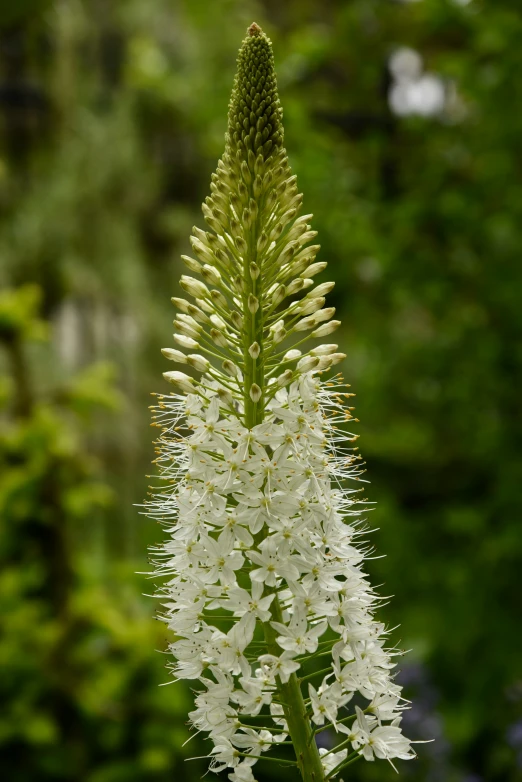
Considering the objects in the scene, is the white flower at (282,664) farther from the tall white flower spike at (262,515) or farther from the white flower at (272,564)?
the white flower at (272,564)

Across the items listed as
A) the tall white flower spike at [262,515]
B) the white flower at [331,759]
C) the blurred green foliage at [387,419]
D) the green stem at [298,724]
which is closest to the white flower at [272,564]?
the tall white flower spike at [262,515]

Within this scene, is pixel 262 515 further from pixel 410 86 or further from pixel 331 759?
pixel 410 86

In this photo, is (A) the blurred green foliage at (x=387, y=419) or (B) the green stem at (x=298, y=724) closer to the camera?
(B) the green stem at (x=298, y=724)

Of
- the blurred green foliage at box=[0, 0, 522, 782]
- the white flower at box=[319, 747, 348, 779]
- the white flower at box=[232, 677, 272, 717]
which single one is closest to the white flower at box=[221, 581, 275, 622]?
the white flower at box=[232, 677, 272, 717]

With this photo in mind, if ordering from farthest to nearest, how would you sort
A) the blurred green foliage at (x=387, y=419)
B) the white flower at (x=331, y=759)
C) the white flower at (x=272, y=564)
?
the blurred green foliage at (x=387, y=419), the white flower at (x=331, y=759), the white flower at (x=272, y=564)

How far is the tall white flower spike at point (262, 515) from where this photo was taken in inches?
61.7

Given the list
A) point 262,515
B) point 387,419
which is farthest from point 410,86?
point 262,515

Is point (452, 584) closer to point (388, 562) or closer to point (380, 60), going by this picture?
point (388, 562)

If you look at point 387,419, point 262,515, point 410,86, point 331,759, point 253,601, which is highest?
point 410,86

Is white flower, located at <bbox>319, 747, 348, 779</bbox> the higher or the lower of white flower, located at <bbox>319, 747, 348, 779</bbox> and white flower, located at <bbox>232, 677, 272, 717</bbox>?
the lower

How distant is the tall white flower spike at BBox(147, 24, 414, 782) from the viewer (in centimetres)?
157

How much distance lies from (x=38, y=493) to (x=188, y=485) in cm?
364

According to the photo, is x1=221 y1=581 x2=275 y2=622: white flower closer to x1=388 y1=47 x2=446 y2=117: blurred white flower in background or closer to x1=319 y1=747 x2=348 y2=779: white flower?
x1=319 y1=747 x2=348 y2=779: white flower

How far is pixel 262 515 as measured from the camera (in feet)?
5.12
